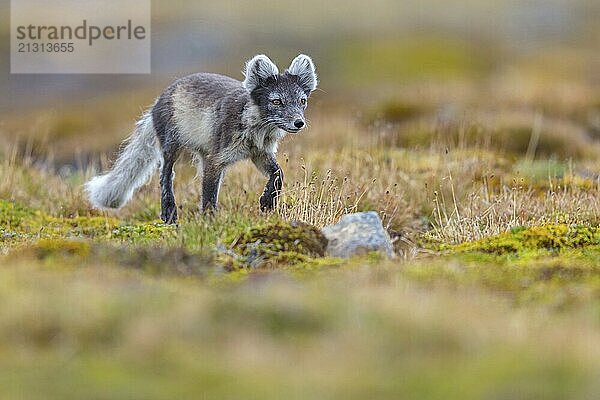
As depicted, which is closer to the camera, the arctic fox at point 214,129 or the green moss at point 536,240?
the green moss at point 536,240

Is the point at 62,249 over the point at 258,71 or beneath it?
beneath

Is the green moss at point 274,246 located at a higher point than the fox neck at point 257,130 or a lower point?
lower

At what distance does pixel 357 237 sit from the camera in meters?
9.64

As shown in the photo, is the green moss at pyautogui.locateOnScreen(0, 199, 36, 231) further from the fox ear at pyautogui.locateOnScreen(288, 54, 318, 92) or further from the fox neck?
the fox ear at pyautogui.locateOnScreen(288, 54, 318, 92)

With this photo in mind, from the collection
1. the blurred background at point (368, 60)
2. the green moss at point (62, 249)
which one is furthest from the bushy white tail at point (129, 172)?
the blurred background at point (368, 60)

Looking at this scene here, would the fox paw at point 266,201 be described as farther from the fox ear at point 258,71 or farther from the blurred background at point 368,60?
the blurred background at point 368,60

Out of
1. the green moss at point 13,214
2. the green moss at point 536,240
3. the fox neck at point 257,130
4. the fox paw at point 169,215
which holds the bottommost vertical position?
the green moss at point 13,214

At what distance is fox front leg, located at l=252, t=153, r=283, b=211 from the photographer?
465 inches

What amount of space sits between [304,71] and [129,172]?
3.45m

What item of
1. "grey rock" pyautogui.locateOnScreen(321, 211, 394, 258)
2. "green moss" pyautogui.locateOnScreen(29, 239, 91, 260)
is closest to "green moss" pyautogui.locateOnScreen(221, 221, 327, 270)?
"grey rock" pyautogui.locateOnScreen(321, 211, 394, 258)

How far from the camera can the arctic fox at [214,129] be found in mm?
11680

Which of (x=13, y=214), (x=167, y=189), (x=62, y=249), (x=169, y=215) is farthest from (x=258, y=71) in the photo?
(x=13, y=214)

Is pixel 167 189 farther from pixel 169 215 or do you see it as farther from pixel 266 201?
pixel 266 201

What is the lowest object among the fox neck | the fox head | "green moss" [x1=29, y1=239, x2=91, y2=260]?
"green moss" [x1=29, y1=239, x2=91, y2=260]
